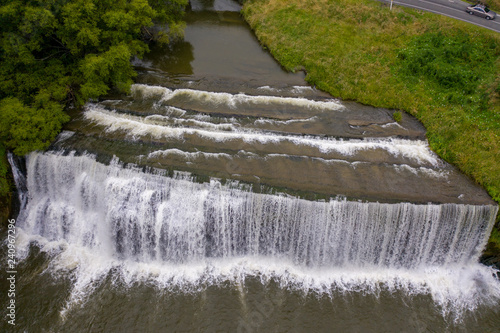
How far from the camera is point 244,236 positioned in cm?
1808

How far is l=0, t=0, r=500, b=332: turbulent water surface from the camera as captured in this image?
16.2 metres

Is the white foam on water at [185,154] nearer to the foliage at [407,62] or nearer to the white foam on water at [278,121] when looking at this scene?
the white foam on water at [278,121]

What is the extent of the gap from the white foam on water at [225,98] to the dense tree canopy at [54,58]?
1.81m

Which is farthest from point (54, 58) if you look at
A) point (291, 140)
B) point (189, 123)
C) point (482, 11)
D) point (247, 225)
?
point (482, 11)

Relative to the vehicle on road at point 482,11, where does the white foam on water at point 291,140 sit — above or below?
below

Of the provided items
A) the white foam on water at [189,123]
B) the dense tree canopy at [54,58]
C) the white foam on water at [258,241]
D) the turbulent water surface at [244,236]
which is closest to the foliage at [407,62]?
the turbulent water surface at [244,236]

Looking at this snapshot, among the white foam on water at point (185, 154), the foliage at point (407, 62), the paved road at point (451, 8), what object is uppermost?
the paved road at point (451, 8)

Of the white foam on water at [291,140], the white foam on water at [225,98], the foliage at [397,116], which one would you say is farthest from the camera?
the white foam on water at [225,98]

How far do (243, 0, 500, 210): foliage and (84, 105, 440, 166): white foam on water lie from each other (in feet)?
4.29

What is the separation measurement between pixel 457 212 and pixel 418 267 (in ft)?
11.6

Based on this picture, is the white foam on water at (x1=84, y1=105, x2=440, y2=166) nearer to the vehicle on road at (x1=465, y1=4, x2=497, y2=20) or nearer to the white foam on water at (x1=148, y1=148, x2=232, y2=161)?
the white foam on water at (x1=148, y1=148, x2=232, y2=161)

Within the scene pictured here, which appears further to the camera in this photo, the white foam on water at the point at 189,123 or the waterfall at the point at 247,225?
the white foam on water at the point at 189,123

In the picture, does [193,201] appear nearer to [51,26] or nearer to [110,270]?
[110,270]

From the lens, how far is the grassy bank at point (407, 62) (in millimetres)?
21422
